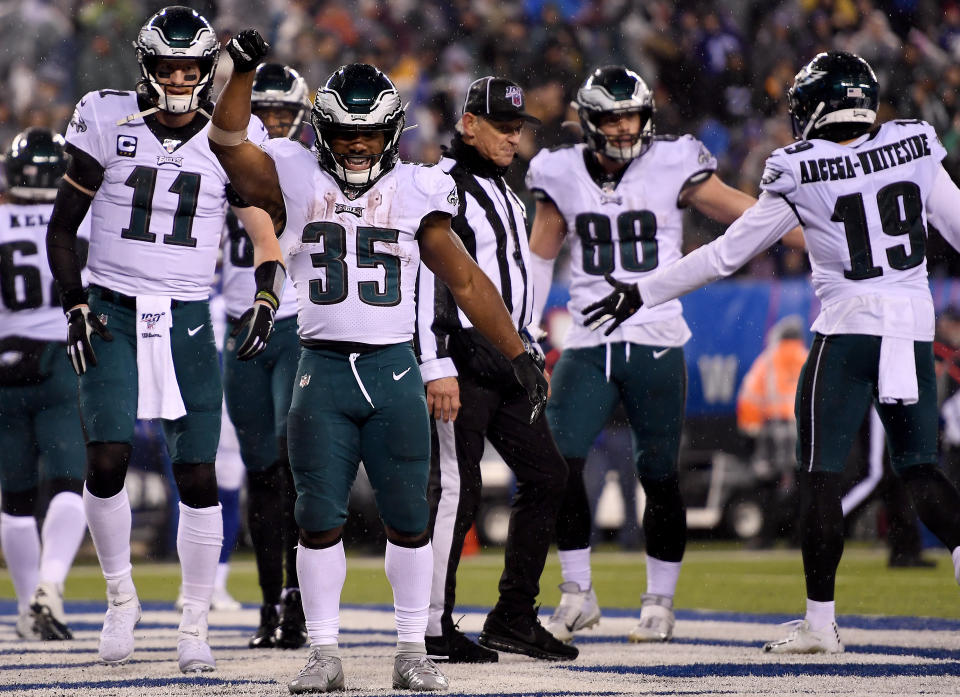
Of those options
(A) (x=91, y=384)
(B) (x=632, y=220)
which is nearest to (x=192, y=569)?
(A) (x=91, y=384)

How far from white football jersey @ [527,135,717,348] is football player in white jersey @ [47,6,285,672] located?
53.1 inches

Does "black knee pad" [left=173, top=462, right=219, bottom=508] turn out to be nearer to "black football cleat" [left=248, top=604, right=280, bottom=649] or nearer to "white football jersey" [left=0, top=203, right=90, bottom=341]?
"black football cleat" [left=248, top=604, right=280, bottom=649]

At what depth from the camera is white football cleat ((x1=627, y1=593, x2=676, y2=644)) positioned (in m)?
5.51

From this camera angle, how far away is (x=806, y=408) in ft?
16.2

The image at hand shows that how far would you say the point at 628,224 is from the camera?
5734mm

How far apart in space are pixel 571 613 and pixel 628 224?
1.48 metres

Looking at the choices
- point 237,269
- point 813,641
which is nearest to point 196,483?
point 237,269

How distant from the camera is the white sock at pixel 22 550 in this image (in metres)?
6.14

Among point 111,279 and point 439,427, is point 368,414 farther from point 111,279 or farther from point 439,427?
point 111,279

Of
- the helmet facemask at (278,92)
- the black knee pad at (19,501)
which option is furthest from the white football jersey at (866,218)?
the black knee pad at (19,501)

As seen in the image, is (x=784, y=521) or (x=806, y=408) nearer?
(x=806, y=408)

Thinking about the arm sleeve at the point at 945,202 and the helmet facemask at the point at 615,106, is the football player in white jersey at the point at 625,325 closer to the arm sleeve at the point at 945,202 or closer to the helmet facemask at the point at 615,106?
the helmet facemask at the point at 615,106

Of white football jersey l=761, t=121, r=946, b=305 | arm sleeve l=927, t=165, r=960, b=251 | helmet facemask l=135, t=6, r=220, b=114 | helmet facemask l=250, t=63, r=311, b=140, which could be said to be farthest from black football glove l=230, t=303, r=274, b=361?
arm sleeve l=927, t=165, r=960, b=251

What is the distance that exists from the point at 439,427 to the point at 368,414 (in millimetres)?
749
